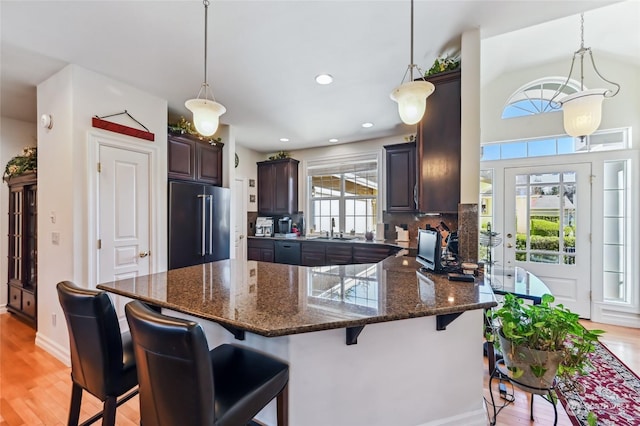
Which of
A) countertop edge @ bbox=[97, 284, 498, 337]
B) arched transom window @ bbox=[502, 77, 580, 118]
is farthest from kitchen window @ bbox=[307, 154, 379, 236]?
countertop edge @ bbox=[97, 284, 498, 337]

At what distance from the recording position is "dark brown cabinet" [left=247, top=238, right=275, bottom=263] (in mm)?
5070

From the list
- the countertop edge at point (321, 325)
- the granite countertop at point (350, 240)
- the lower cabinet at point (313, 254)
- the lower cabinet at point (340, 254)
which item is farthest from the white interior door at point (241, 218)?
the countertop edge at point (321, 325)

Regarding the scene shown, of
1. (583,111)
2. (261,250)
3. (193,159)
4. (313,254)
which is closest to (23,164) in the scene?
(193,159)

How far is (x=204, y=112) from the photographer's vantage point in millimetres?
1886

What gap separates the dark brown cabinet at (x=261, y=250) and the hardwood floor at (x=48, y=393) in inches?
117

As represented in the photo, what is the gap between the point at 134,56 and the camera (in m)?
2.37

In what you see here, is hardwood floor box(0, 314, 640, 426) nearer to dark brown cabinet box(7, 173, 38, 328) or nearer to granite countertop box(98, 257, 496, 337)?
dark brown cabinet box(7, 173, 38, 328)

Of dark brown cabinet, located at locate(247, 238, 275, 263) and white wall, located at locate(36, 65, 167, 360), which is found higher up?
white wall, located at locate(36, 65, 167, 360)

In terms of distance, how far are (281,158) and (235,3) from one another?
366 centimetres

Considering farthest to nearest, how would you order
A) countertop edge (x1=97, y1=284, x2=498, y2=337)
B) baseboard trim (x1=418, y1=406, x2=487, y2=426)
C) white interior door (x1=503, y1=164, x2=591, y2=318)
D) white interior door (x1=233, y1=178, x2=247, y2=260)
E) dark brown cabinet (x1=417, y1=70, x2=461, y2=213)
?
white interior door (x1=233, y1=178, x2=247, y2=260), white interior door (x1=503, y1=164, x2=591, y2=318), dark brown cabinet (x1=417, y1=70, x2=461, y2=213), baseboard trim (x1=418, y1=406, x2=487, y2=426), countertop edge (x1=97, y1=284, x2=498, y2=337)

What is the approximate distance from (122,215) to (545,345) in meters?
3.42

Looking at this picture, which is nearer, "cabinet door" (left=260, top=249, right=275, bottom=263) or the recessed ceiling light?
the recessed ceiling light

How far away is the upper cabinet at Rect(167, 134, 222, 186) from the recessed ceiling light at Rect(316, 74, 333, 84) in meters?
1.89

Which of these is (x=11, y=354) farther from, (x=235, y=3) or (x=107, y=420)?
(x=235, y=3)
